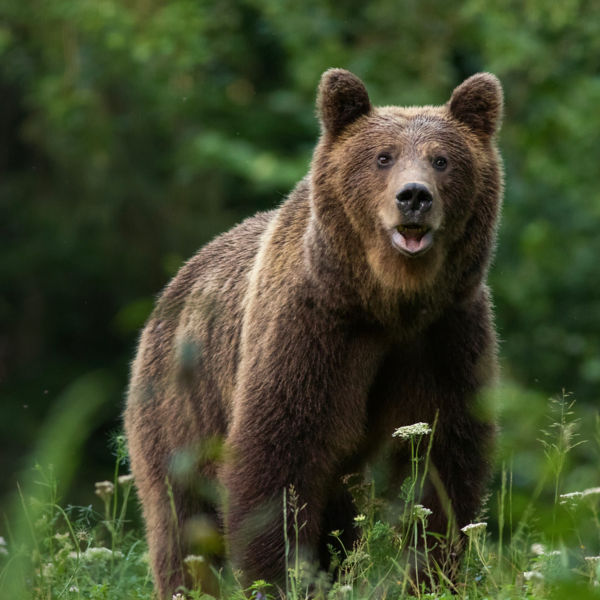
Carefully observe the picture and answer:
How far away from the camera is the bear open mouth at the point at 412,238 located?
15.1 feet

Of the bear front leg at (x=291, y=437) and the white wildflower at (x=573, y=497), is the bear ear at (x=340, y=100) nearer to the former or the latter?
the bear front leg at (x=291, y=437)

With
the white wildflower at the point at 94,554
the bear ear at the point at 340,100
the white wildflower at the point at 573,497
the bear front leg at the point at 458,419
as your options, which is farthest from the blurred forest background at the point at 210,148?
the white wildflower at the point at 573,497

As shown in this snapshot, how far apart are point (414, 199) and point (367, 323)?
614mm

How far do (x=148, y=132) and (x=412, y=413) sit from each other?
12.3 meters

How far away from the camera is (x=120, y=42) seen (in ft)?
43.1

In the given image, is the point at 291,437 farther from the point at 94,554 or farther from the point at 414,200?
the point at 414,200

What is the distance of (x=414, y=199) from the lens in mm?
4539

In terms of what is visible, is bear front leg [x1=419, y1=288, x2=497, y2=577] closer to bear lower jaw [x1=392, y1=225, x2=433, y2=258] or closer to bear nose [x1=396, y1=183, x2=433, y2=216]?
bear lower jaw [x1=392, y1=225, x2=433, y2=258]

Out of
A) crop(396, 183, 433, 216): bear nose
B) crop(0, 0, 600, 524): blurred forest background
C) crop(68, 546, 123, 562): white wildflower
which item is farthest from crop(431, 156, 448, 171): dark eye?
crop(0, 0, 600, 524): blurred forest background

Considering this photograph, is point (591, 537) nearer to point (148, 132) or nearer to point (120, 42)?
point (120, 42)

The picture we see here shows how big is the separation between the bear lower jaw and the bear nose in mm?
82

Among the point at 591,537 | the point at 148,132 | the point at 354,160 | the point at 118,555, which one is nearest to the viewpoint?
the point at 591,537

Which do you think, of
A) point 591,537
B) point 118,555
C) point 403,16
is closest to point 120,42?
point 403,16

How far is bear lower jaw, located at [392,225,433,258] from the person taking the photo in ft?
15.1
